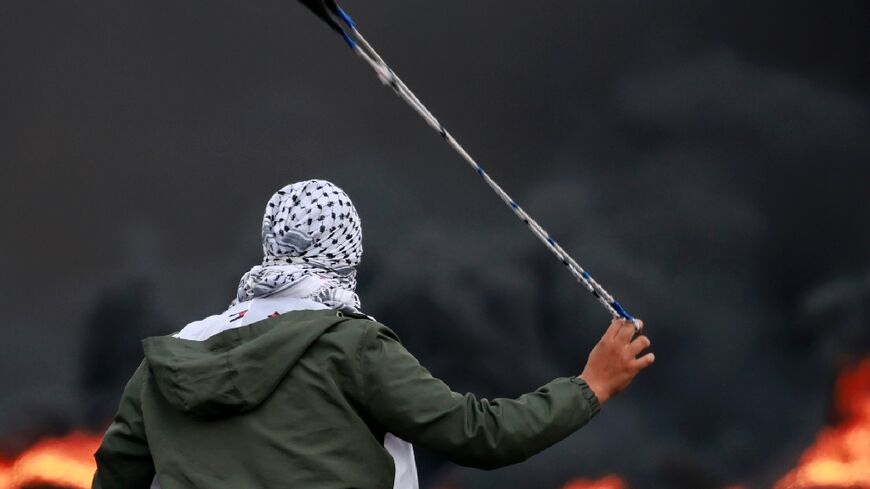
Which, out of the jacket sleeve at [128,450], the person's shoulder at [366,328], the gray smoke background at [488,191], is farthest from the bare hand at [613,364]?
the gray smoke background at [488,191]

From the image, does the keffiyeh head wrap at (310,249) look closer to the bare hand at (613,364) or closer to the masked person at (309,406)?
the masked person at (309,406)

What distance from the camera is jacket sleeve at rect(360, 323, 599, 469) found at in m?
2.05

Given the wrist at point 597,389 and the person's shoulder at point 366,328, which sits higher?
the person's shoulder at point 366,328

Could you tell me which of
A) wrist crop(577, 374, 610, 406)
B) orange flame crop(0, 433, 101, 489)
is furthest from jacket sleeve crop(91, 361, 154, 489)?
orange flame crop(0, 433, 101, 489)

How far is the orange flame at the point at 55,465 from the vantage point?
407 centimetres

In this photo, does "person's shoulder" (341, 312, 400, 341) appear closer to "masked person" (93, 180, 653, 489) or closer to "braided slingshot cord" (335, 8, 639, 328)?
"masked person" (93, 180, 653, 489)

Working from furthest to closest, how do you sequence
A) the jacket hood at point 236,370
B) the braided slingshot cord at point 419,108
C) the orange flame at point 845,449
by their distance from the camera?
the orange flame at point 845,449 → the braided slingshot cord at point 419,108 → the jacket hood at point 236,370

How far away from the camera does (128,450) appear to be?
2.23 m

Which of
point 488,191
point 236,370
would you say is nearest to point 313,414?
point 236,370

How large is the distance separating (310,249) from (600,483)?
2.17m

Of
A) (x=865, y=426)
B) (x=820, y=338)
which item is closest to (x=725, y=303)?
(x=820, y=338)

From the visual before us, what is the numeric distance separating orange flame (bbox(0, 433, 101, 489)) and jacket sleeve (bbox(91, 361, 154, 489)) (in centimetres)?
193

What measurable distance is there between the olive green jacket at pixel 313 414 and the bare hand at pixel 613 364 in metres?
0.12

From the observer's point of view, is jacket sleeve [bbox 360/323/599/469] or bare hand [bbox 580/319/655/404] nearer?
jacket sleeve [bbox 360/323/599/469]
